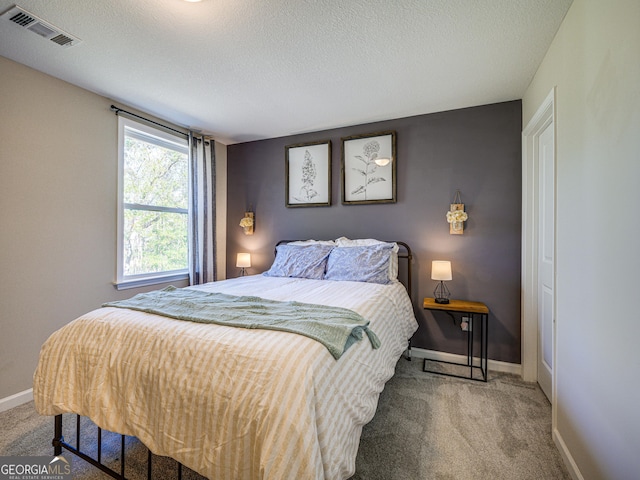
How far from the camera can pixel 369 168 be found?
10.9 feet

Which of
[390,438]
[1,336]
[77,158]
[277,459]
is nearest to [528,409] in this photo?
[390,438]

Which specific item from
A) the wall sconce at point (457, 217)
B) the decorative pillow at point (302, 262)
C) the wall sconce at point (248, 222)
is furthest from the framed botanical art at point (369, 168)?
the wall sconce at point (248, 222)

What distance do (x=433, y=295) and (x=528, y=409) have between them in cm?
119

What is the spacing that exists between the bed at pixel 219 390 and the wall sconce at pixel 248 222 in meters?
2.32

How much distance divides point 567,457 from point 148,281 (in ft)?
12.1

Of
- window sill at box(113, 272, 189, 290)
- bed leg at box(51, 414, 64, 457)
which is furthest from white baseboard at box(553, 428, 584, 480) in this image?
window sill at box(113, 272, 189, 290)

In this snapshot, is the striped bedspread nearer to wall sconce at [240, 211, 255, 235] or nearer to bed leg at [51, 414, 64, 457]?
bed leg at [51, 414, 64, 457]

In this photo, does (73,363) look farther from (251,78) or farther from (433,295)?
(433,295)

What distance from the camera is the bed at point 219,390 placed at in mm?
1012

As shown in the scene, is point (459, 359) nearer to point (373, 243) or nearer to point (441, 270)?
point (441, 270)

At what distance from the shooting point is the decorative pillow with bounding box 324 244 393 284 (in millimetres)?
2783

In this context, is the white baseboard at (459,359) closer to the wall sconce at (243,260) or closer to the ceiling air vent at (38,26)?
the wall sconce at (243,260)

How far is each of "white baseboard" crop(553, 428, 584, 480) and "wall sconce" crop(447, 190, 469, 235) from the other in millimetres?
1715

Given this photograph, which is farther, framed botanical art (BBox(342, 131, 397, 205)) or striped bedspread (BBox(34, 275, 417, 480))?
framed botanical art (BBox(342, 131, 397, 205))
